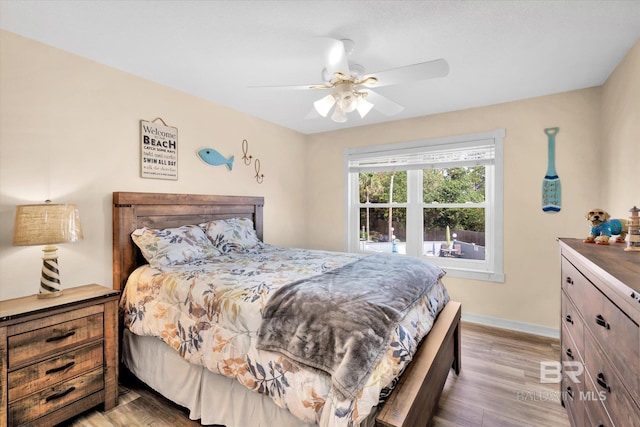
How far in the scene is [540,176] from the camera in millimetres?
3023

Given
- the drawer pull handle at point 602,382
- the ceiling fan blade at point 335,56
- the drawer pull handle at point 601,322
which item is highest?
the ceiling fan blade at point 335,56

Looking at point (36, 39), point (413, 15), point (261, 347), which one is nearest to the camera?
point (261, 347)

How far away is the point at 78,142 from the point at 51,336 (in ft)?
4.45

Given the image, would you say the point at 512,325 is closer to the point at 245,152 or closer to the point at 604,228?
the point at 604,228

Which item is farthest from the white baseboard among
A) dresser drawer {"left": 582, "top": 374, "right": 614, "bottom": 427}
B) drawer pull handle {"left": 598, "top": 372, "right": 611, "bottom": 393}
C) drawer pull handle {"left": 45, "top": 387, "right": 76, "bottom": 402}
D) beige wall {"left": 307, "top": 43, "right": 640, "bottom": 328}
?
drawer pull handle {"left": 45, "top": 387, "right": 76, "bottom": 402}

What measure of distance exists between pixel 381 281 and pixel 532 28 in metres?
1.82

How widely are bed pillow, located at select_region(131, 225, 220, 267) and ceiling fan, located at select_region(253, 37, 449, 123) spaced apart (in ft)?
4.78

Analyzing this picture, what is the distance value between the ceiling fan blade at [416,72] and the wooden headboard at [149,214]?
205 centimetres

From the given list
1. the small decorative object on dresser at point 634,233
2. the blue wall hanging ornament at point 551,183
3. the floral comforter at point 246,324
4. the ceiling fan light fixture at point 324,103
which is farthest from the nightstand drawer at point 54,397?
the blue wall hanging ornament at point 551,183

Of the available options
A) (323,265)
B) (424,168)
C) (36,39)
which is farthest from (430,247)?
(36,39)

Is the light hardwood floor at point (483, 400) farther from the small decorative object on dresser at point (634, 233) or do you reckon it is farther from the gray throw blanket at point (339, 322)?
the small decorative object on dresser at point (634, 233)

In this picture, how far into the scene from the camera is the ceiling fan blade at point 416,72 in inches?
66.9

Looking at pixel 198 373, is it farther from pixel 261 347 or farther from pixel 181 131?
pixel 181 131

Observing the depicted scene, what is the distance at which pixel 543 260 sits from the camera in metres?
3.03
